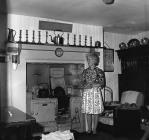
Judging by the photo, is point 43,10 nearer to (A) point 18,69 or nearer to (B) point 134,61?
(A) point 18,69

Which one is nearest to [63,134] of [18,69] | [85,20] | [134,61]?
[18,69]

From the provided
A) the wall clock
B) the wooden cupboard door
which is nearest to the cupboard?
the wall clock

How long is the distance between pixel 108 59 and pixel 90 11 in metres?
2.24

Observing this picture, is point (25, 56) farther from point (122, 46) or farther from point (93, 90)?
point (122, 46)

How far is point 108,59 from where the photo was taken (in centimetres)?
651

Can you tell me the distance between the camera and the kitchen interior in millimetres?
4477

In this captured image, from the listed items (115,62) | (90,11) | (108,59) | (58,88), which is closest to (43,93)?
(58,88)

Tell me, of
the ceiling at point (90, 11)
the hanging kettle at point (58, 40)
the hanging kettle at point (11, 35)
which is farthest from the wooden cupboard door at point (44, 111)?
the ceiling at point (90, 11)

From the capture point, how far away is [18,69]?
477 centimetres

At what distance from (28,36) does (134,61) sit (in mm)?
2986

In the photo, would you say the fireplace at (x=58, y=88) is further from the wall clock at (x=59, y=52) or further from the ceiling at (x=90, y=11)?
the ceiling at (x=90, y=11)

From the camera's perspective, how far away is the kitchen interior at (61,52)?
448cm

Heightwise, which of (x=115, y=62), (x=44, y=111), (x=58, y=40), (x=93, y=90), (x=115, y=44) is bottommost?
(x=44, y=111)

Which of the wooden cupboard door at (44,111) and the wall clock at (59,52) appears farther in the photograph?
the wall clock at (59,52)
